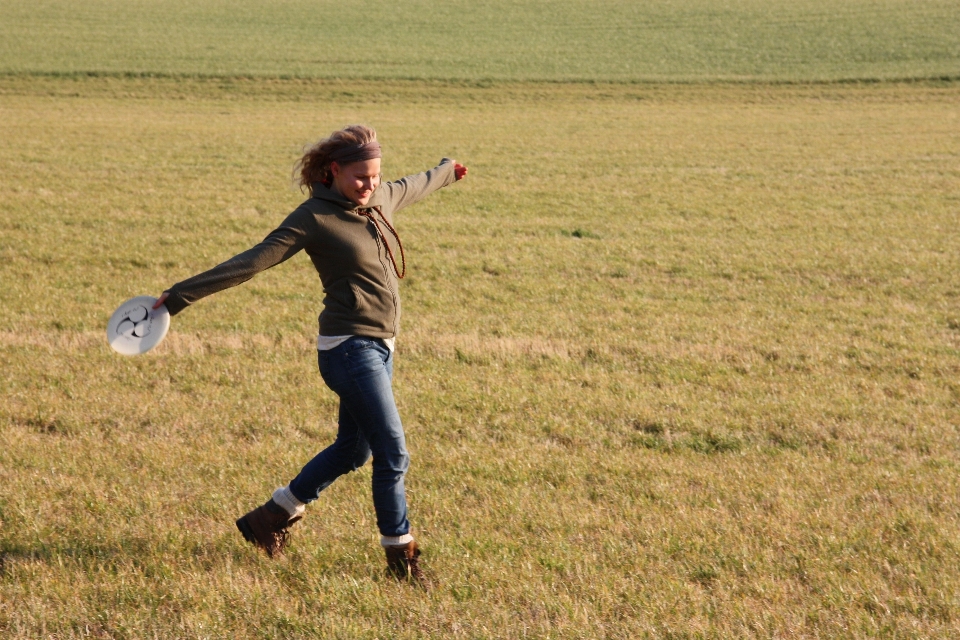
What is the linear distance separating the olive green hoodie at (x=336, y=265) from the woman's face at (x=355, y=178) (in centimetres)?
5

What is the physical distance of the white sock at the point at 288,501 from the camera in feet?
16.2

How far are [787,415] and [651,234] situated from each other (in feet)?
27.1

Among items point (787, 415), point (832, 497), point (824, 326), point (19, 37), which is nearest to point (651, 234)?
point (824, 326)

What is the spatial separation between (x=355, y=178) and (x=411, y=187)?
2.53ft

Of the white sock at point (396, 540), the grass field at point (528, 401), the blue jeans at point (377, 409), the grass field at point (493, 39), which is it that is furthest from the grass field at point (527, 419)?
the grass field at point (493, 39)

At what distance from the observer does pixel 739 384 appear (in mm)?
8312

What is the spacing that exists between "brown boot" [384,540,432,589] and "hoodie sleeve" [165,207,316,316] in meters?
1.45

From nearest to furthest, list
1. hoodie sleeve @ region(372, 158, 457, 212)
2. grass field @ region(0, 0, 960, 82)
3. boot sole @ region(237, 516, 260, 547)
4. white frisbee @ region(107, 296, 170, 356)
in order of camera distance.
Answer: white frisbee @ region(107, 296, 170, 356) < hoodie sleeve @ region(372, 158, 457, 212) < boot sole @ region(237, 516, 260, 547) < grass field @ region(0, 0, 960, 82)

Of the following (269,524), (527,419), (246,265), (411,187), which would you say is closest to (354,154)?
(246,265)

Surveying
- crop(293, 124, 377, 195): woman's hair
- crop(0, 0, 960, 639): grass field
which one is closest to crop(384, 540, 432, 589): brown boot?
crop(0, 0, 960, 639): grass field

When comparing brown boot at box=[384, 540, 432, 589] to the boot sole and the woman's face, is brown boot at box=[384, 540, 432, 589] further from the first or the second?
the woman's face

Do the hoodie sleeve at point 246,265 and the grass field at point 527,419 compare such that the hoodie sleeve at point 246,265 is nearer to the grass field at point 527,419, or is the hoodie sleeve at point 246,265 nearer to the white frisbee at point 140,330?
the white frisbee at point 140,330

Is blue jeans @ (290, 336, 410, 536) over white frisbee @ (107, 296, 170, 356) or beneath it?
beneath

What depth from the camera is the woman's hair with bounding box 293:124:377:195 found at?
14.6 feet
